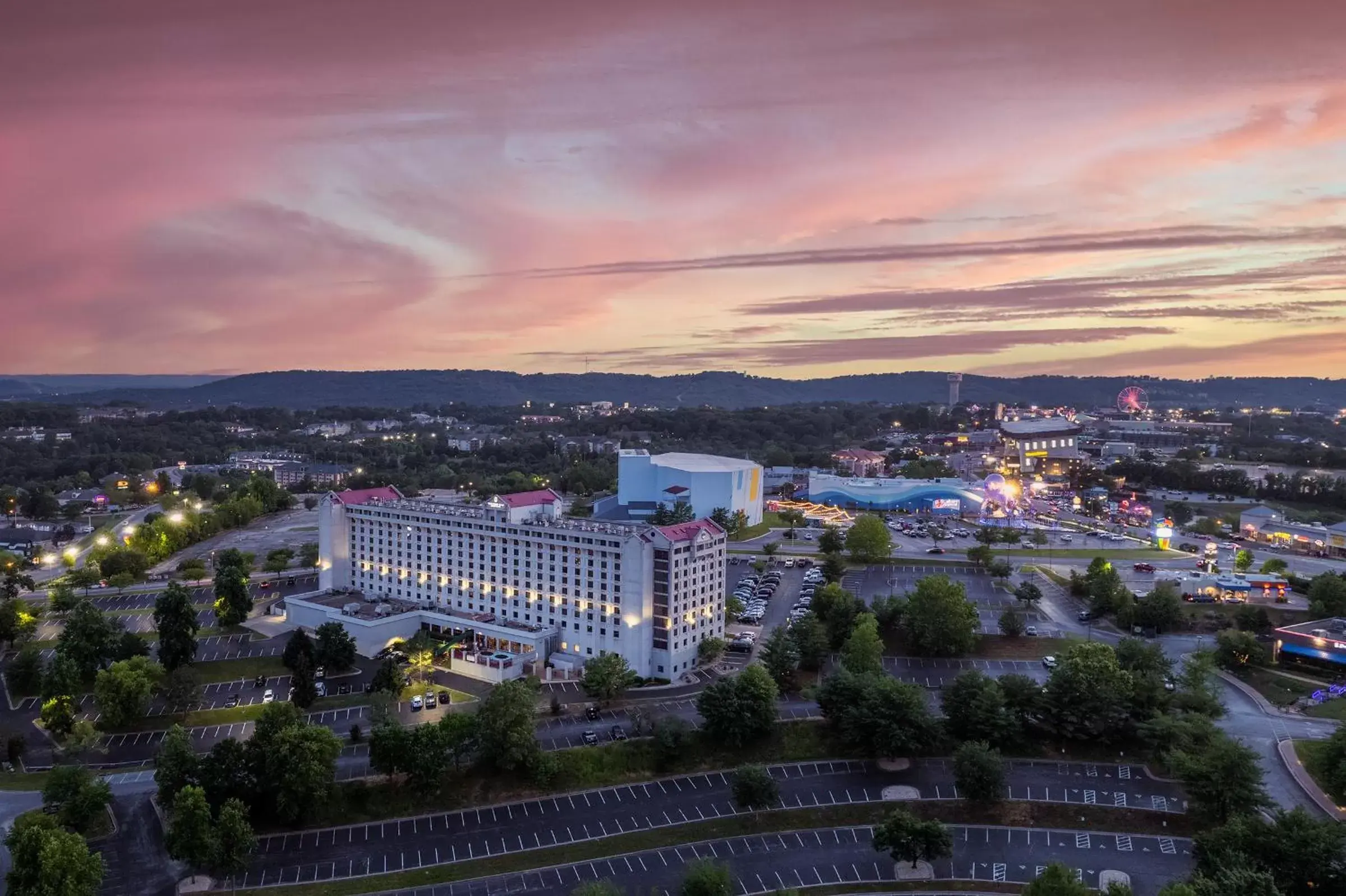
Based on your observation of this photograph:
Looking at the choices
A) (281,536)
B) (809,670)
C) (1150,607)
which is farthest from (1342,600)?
(281,536)

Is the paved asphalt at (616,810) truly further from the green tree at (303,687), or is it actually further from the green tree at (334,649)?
the green tree at (334,649)

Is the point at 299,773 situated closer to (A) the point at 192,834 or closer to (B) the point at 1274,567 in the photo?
(A) the point at 192,834

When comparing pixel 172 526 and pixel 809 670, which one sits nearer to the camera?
pixel 809 670

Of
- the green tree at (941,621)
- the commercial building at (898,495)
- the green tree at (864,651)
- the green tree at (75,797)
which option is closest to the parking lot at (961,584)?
the green tree at (941,621)

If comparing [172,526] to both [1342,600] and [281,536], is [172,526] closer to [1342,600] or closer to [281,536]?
[281,536]

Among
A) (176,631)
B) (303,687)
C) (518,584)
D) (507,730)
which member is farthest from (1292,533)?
(176,631)

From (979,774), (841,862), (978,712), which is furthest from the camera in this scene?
(978,712)

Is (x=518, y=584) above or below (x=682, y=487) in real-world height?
below
